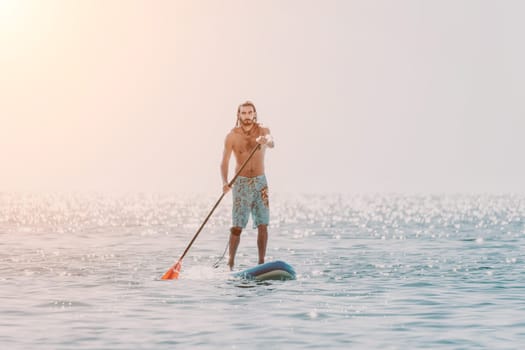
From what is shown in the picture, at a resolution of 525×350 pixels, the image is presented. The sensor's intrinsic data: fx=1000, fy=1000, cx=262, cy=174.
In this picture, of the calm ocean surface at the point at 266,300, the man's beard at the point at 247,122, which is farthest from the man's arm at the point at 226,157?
the calm ocean surface at the point at 266,300

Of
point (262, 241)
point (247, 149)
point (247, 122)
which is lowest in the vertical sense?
point (262, 241)

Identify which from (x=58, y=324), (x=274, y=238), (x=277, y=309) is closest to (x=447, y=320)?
(x=277, y=309)

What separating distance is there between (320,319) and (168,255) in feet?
33.1

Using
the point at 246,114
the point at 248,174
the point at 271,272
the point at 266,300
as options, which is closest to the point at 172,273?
the point at 271,272

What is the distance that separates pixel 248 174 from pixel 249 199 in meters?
0.41

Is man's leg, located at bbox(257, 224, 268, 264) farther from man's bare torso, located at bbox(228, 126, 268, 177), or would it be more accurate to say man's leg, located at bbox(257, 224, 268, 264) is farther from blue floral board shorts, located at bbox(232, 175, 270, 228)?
man's bare torso, located at bbox(228, 126, 268, 177)

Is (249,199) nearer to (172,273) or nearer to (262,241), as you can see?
(262,241)

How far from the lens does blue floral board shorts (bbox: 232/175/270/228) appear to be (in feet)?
53.5

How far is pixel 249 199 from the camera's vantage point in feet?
53.5

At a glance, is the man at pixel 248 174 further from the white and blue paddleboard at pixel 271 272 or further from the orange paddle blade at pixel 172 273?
the orange paddle blade at pixel 172 273

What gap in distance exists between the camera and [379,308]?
11.8 meters

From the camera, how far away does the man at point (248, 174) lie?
53.1ft

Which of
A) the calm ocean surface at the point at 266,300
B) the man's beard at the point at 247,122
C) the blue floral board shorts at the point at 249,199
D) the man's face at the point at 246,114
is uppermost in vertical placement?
the man's face at the point at 246,114

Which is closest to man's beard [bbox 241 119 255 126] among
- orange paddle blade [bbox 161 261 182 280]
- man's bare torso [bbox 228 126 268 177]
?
man's bare torso [bbox 228 126 268 177]
